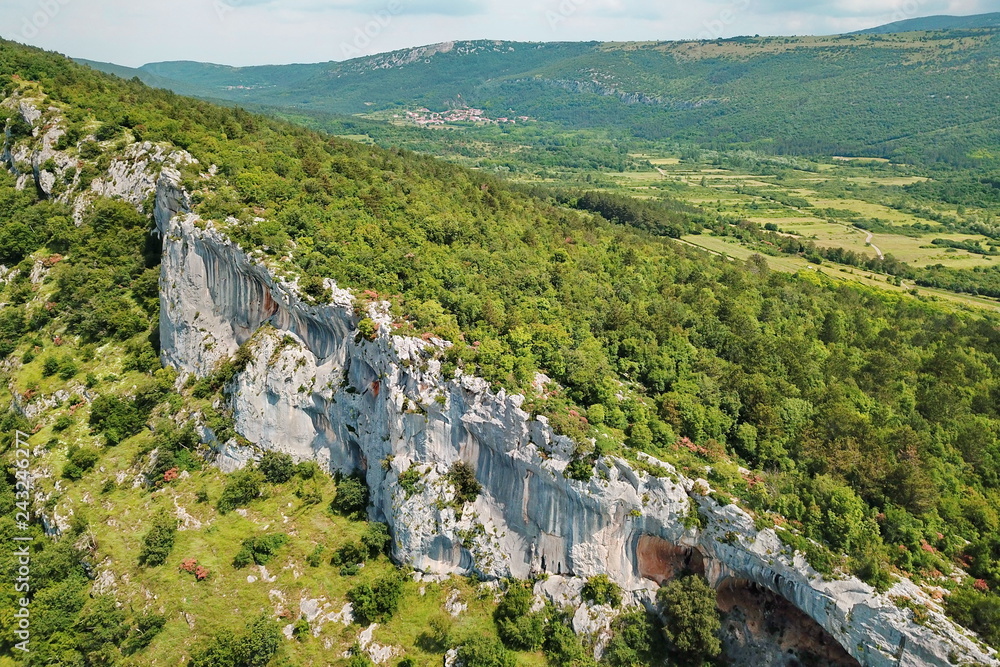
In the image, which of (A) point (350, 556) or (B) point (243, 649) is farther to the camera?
(A) point (350, 556)

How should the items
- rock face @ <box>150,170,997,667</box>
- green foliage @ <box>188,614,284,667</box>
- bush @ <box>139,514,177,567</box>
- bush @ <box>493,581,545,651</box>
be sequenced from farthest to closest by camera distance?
bush @ <box>139,514,177,567</box> < bush @ <box>493,581,545,651</box> < green foliage @ <box>188,614,284,667</box> < rock face @ <box>150,170,997,667</box>

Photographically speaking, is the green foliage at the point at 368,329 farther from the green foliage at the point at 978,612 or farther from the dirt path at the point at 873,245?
the dirt path at the point at 873,245

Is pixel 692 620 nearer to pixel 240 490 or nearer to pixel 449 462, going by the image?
pixel 449 462

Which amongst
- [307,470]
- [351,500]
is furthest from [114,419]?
[351,500]

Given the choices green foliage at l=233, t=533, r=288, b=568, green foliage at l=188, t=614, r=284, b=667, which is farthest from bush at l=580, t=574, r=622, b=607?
green foliage at l=233, t=533, r=288, b=568

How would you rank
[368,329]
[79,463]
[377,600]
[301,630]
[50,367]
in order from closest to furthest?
[301,630] < [377,600] < [368,329] < [79,463] < [50,367]

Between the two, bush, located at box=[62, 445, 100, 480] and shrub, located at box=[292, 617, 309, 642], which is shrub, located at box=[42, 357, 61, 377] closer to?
bush, located at box=[62, 445, 100, 480]

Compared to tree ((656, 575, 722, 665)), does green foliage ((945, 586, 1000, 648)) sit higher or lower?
higher
